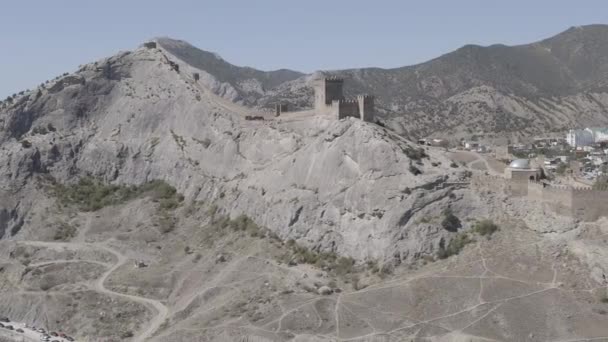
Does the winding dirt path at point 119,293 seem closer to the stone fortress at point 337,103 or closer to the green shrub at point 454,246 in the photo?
the green shrub at point 454,246

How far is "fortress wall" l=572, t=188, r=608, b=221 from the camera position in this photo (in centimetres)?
Answer: 5709

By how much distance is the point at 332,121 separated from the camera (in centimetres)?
7644

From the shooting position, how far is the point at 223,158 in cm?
8650

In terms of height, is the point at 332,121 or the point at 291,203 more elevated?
the point at 332,121

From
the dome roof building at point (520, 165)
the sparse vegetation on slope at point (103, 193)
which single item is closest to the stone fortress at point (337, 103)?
the dome roof building at point (520, 165)

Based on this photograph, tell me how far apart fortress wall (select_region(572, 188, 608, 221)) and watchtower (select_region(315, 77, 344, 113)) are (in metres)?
26.1

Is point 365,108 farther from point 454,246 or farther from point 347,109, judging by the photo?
point 454,246

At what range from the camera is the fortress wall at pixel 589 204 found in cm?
5709

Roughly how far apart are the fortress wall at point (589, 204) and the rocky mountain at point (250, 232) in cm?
73

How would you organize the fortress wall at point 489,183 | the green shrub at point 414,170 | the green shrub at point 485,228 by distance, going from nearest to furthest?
1. the green shrub at point 485,228
2. the fortress wall at point 489,183
3. the green shrub at point 414,170

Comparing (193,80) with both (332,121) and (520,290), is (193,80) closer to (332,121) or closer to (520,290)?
(332,121)

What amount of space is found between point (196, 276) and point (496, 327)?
25878mm

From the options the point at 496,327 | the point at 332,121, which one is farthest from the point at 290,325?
the point at 332,121

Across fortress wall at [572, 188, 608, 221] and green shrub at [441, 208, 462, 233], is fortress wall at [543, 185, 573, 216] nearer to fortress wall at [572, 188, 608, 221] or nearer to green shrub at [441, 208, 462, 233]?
fortress wall at [572, 188, 608, 221]
